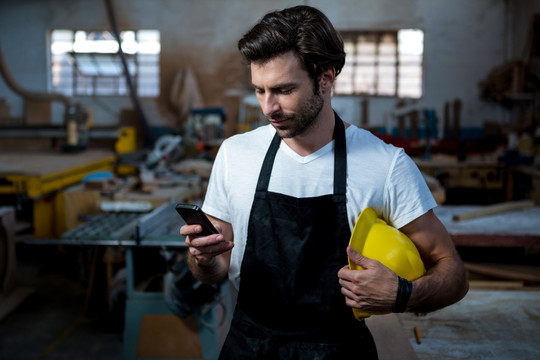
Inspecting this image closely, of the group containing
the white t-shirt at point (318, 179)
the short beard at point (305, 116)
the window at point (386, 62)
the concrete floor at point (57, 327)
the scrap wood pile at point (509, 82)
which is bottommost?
the concrete floor at point (57, 327)

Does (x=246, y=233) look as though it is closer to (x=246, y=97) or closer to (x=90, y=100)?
(x=246, y=97)

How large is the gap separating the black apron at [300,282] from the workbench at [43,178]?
3.29 meters

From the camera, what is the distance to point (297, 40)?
52.5 inches

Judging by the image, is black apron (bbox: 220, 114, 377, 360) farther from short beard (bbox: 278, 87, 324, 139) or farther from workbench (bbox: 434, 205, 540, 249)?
workbench (bbox: 434, 205, 540, 249)

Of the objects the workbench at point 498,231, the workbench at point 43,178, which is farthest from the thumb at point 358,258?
the workbench at point 43,178

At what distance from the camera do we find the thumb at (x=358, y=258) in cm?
118

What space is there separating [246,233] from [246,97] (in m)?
7.43

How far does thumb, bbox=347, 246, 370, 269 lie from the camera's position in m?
1.18

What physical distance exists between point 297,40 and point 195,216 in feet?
1.71

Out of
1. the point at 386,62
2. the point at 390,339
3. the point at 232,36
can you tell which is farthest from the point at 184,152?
the point at 386,62

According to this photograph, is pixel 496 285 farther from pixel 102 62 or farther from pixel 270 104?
pixel 102 62

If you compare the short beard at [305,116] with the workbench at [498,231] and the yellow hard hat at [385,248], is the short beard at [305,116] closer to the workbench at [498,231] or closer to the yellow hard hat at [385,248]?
the yellow hard hat at [385,248]

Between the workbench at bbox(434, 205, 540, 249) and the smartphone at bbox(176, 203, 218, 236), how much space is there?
4.76 ft

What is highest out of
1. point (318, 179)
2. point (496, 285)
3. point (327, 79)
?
point (327, 79)
